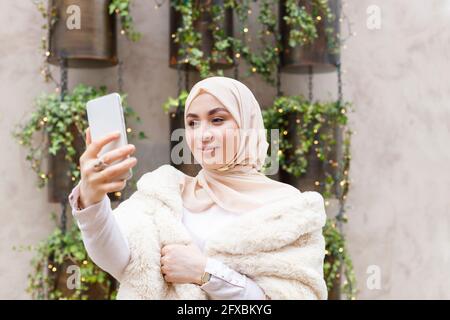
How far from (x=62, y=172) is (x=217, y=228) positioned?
1901 millimetres

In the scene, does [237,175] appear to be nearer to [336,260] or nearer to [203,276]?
[203,276]

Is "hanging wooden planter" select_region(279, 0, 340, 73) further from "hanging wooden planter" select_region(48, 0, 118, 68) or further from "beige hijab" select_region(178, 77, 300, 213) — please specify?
"beige hijab" select_region(178, 77, 300, 213)

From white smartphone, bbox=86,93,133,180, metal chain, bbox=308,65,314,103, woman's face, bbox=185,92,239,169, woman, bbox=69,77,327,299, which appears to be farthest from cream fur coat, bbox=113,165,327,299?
metal chain, bbox=308,65,314,103

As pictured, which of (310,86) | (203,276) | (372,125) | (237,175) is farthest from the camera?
(372,125)

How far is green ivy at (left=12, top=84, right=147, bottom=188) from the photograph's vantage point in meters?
2.92

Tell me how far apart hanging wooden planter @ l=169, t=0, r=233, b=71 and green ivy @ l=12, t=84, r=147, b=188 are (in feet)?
1.12

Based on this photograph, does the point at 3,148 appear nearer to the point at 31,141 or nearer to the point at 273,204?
the point at 31,141

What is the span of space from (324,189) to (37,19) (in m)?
1.67

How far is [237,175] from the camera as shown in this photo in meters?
1.26

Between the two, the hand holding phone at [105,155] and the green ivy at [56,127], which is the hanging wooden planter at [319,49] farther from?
the hand holding phone at [105,155]

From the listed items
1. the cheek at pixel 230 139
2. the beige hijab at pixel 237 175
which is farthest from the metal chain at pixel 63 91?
the cheek at pixel 230 139

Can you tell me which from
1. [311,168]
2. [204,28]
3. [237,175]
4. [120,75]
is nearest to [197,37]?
[204,28]

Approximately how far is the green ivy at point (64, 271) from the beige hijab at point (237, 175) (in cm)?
176

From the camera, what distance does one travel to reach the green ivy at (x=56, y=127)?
9.57 ft
